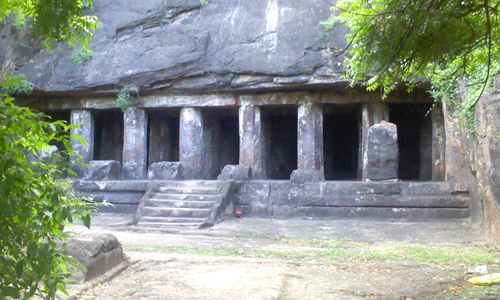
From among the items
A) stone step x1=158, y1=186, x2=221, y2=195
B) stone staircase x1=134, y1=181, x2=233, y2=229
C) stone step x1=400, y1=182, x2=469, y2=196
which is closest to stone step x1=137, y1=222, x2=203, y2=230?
stone staircase x1=134, y1=181, x2=233, y2=229

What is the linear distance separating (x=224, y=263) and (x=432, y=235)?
13.0 ft

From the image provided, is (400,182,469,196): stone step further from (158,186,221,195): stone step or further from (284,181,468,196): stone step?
(158,186,221,195): stone step

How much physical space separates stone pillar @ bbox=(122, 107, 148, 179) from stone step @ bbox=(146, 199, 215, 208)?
3974mm

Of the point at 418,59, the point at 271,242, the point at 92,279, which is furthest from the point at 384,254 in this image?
the point at 92,279

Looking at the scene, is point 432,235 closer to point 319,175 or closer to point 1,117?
point 319,175

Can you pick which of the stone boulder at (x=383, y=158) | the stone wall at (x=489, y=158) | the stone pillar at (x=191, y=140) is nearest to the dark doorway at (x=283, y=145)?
the stone pillar at (x=191, y=140)

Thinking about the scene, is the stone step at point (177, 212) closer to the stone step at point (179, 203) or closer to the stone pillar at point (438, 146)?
the stone step at point (179, 203)

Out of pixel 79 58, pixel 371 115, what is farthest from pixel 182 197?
pixel 79 58

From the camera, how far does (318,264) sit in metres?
5.54

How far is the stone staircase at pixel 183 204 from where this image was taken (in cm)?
913

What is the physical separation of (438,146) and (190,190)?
21.1 ft

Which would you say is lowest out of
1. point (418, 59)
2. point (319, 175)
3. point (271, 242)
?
point (271, 242)

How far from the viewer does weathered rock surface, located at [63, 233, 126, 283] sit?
14.8 feet

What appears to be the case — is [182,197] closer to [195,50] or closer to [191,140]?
[191,140]
